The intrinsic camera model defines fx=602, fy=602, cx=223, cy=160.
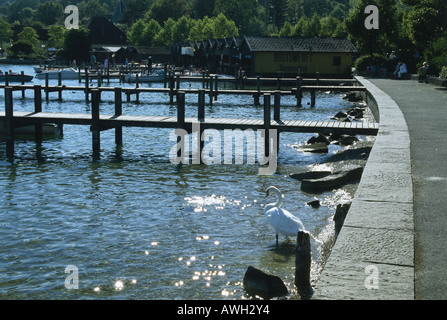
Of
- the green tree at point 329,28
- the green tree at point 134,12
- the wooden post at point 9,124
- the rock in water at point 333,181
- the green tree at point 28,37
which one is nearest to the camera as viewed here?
the rock in water at point 333,181

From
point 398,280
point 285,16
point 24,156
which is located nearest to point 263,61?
point 24,156

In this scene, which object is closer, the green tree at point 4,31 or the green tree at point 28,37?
the green tree at point 28,37

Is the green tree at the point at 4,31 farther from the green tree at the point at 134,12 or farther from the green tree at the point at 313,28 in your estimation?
the green tree at the point at 313,28

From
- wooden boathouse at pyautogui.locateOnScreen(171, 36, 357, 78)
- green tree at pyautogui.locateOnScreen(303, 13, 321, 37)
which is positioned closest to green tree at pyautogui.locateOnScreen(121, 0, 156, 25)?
green tree at pyautogui.locateOnScreen(303, 13, 321, 37)

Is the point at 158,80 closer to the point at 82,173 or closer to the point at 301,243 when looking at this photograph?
the point at 82,173

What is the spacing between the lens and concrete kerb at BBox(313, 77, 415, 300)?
20.9 ft

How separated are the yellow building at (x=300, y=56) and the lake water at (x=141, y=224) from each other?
1775 inches

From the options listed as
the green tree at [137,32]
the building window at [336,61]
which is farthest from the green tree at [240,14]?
the building window at [336,61]

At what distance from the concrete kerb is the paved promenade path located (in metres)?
0.15

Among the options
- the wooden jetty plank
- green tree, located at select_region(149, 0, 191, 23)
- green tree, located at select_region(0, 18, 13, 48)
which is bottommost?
the wooden jetty plank

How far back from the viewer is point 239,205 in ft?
50.5

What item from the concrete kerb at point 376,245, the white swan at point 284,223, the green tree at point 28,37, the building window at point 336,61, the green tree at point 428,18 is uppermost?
the green tree at point 28,37

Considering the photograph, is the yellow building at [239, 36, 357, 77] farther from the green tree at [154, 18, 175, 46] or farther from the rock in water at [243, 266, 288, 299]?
the green tree at [154, 18, 175, 46]

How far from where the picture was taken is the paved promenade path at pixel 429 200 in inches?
266
